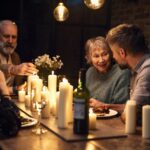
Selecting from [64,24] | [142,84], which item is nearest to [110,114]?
[142,84]

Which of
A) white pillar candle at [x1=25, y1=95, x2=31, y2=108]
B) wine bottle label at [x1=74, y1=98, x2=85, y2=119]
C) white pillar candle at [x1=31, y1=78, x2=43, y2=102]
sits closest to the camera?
wine bottle label at [x1=74, y1=98, x2=85, y2=119]

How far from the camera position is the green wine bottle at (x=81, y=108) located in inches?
68.5

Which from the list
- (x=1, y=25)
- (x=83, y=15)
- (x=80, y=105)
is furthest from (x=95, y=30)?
(x=80, y=105)

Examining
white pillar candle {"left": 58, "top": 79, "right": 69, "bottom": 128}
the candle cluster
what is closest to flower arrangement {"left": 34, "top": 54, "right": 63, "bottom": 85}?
the candle cluster

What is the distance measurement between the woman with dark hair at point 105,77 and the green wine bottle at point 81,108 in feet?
3.80

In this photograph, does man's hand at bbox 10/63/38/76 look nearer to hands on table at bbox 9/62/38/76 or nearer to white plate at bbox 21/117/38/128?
hands on table at bbox 9/62/38/76

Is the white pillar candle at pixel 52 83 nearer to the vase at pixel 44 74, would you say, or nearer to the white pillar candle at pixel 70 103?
the vase at pixel 44 74

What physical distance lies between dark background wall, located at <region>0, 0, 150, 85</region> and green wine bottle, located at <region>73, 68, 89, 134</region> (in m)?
2.95

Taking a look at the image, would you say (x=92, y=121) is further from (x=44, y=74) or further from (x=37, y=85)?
(x=44, y=74)

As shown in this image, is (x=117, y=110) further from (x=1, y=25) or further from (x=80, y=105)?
(x=1, y=25)

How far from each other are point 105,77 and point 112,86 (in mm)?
144

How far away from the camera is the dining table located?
162 cm

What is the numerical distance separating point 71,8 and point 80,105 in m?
3.71

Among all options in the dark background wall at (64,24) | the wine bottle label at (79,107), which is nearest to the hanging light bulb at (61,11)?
the dark background wall at (64,24)
